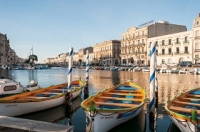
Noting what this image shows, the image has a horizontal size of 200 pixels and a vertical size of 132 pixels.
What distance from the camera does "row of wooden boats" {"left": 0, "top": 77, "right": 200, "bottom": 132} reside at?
8535 millimetres

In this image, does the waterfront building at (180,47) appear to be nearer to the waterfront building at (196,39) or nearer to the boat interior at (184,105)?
the waterfront building at (196,39)

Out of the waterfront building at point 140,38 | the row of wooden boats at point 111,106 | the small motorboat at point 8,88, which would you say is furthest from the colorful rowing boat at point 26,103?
the waterfront building at point 140,38

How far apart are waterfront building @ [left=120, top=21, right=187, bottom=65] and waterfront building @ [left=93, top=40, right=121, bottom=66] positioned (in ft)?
32.3

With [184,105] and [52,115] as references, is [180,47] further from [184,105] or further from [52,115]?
[52,115]

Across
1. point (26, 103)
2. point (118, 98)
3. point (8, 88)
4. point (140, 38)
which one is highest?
point (140, 38)

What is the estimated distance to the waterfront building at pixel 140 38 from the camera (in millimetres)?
85312

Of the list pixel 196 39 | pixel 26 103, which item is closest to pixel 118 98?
pixel 26 103

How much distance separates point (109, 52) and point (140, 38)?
28.6m

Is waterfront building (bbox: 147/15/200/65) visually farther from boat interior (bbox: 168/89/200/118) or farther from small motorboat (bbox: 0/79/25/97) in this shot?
small motorboat (bbox: 0/79/25/97)

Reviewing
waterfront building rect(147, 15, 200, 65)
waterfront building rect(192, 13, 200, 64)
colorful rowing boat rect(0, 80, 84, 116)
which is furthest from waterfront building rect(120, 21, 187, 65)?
colorful rowing boat rect(0, 80, 84, 116)

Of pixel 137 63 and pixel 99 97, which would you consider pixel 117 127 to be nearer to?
pixel 99 97

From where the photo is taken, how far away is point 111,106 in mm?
11617

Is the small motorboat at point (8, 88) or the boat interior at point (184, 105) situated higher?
the small motorboat at point (8, 88)

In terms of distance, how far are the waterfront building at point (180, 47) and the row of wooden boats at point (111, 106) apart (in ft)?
179
